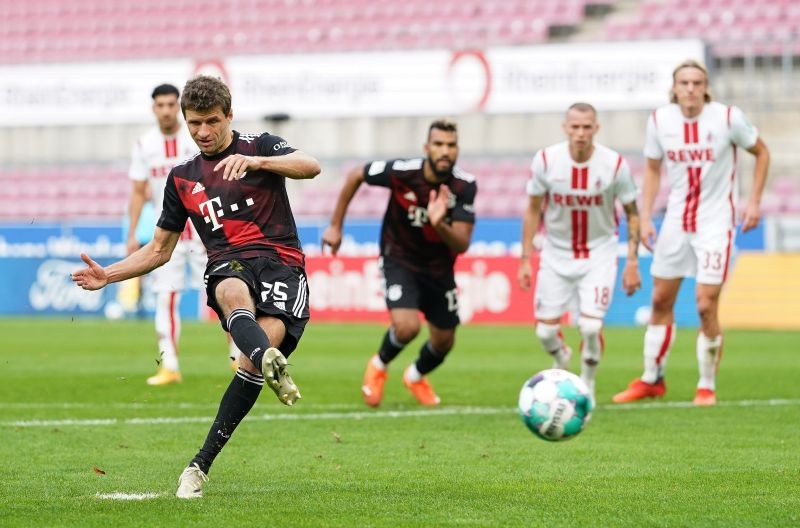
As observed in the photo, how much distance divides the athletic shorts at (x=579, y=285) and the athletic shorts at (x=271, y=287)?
13.3 feet

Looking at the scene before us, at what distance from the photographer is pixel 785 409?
30.0ft

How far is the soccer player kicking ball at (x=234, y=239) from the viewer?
5746mm

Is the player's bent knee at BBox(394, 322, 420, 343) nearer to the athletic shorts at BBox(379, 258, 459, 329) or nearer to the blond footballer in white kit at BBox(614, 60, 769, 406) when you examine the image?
the athletic shorts at BBox(379, 258, 459, 329)

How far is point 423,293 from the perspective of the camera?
32.3 feet

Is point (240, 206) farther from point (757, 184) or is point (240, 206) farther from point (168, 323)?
point (168, 323)

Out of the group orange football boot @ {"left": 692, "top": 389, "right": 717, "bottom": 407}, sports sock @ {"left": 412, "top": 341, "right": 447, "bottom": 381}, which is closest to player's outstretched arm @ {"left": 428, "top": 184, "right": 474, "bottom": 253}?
sports sock @ {"left": 412, "top": 341, "right": 447, "bottom": 381}

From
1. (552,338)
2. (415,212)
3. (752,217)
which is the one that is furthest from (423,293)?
(752,217)

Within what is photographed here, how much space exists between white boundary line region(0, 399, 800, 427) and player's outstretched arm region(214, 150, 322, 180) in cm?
312

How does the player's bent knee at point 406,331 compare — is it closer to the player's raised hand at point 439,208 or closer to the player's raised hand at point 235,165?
the player's raised hand at point 439,208

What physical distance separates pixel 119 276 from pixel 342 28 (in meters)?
21.4

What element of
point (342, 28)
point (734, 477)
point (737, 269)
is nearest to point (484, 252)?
point (737, 269)

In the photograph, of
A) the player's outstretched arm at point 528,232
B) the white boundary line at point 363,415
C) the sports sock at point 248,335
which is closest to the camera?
the sports sock at point 248,335

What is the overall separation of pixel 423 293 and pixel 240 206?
394 centimetres

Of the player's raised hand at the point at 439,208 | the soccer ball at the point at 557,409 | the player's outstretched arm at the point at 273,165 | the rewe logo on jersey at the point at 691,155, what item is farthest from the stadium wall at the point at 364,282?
the player's outstretched arm at the point at 273,165
